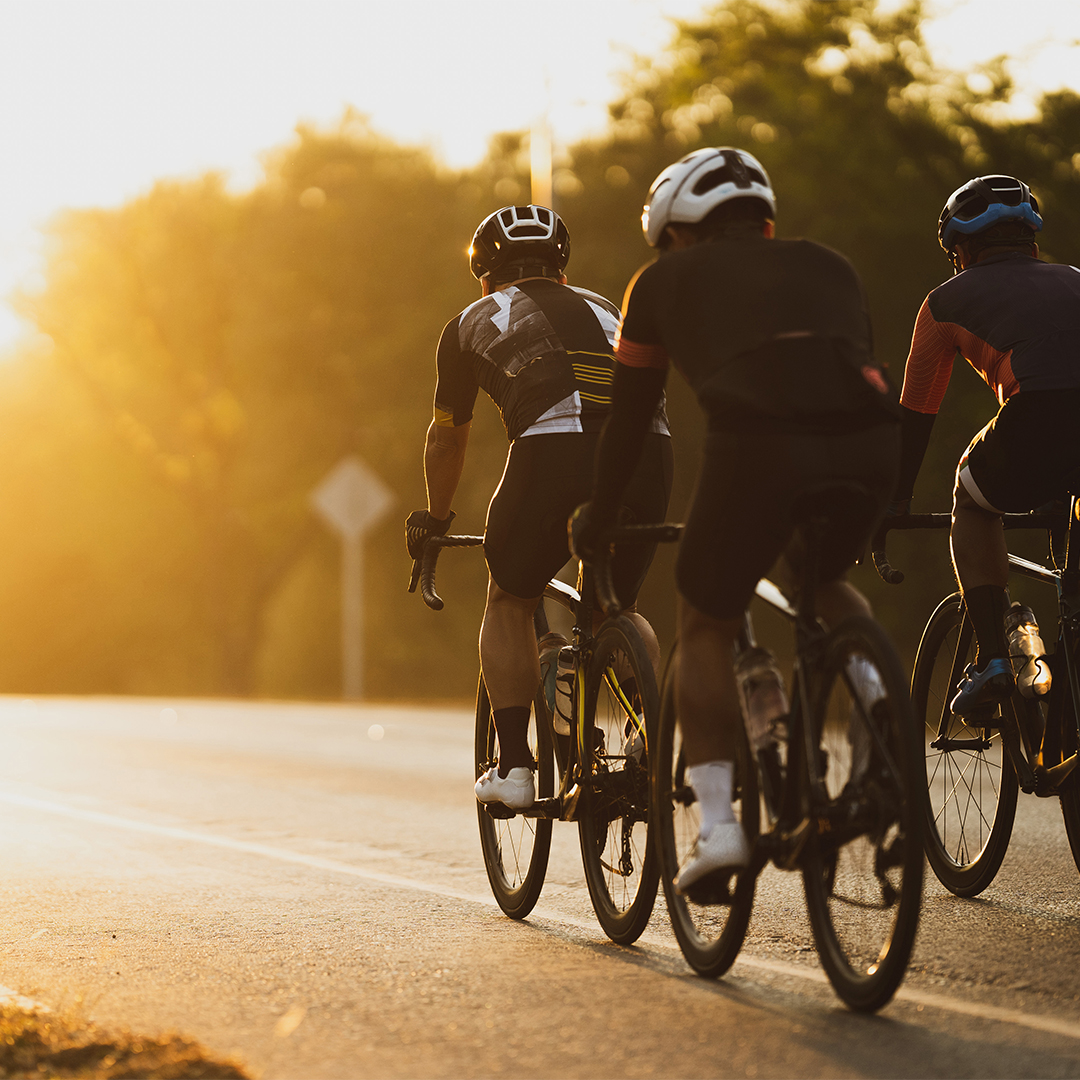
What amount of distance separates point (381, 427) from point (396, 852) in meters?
27.8

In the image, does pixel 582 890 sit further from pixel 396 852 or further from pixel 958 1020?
pixel 958 1020

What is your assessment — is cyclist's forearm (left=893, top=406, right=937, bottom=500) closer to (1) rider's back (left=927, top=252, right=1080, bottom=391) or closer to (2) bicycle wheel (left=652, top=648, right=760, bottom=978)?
(1) rider's back (left=927, top=252, right=1080, bottom=391)

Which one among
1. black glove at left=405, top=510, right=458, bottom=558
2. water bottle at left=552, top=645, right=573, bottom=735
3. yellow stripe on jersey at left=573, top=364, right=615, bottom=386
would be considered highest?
yellow stripe on jersey at left=573, top=364, right=615, bottom=386

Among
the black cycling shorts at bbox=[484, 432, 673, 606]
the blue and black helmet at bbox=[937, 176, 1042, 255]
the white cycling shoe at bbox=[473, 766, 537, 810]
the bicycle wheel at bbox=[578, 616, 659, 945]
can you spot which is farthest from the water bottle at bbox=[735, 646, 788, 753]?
the blue and black helmet at bbox=[937, 176, 1042, 255]

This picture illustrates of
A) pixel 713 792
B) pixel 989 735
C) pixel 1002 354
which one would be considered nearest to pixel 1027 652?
pixel 989 735

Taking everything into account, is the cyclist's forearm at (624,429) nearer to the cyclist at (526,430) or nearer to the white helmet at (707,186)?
the white helmet at (707,186)

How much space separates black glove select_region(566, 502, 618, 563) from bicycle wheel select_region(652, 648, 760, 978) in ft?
1.35

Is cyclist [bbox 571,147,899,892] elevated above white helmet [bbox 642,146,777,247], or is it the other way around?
white helmet [bbox 642,146,777,247]

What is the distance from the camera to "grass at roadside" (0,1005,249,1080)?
148 inches

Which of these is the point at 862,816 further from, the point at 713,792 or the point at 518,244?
the point at 518,244

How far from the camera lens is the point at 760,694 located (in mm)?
4438

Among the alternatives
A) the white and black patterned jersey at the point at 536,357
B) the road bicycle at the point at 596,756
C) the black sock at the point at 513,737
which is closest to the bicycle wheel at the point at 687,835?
the road bicycle at the point at 596,756

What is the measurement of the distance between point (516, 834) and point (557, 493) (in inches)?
51.2

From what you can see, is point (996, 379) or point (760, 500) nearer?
point (760, 500)
